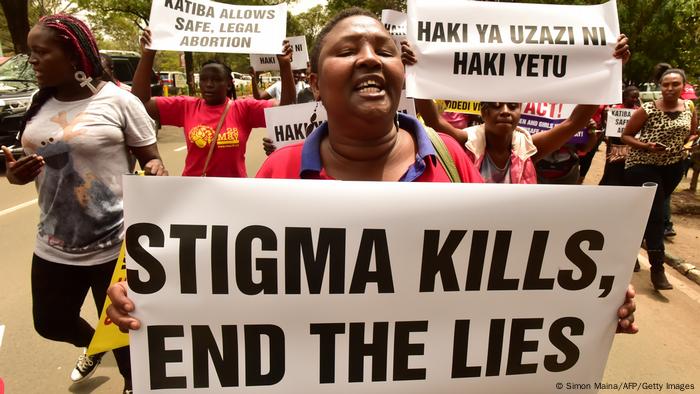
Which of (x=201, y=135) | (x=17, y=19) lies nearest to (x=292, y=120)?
(x=201, y=135)

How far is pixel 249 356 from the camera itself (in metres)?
1.35

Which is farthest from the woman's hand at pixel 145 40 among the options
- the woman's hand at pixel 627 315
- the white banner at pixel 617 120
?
the white banner at pixel 617 120

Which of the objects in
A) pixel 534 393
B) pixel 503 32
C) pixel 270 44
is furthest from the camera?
pixel 270 44

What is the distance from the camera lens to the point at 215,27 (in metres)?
3.33

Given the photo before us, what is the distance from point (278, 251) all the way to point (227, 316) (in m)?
0.22

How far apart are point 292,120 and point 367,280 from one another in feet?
8.12

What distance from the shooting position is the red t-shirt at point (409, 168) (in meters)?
1.54

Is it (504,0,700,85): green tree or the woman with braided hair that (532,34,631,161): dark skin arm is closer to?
the woman with braided hair

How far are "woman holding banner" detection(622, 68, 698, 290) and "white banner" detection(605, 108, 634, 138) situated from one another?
131 cm

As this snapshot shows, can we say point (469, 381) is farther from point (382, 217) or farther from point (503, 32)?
point (503, 32)

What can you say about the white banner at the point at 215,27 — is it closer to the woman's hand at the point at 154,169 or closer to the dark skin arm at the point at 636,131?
the woman's hand at the point at 154,169

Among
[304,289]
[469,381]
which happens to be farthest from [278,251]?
[469,381]

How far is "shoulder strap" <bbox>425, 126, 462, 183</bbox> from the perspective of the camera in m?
1.58

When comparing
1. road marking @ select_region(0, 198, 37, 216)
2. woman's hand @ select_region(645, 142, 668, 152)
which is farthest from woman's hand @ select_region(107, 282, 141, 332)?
road marking @ select_region(0, 198, 37, 216)
